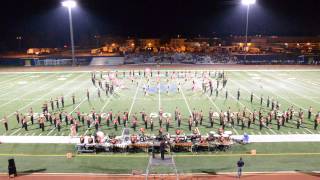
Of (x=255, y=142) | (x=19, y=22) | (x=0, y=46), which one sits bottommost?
(x=255, y=142)

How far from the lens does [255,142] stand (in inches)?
604

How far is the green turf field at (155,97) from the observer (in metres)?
17.9

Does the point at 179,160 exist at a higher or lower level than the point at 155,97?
lower

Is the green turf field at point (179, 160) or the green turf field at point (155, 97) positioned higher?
the green turf field at point (155, 97)

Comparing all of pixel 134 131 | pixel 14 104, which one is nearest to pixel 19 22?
pixel 14 104

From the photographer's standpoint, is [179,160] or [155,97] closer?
[179,160]

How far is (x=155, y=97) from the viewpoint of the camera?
83.7 ft

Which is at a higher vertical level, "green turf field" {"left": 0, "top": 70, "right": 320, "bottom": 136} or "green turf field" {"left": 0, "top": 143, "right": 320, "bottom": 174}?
"green turf field" {"left": 0, "top": 70, "right": 320, "bottom": 136}

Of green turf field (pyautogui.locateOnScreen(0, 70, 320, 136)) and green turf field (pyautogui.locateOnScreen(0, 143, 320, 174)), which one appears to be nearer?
green turf field (pyautogui.locateOnScreen(0, 143, 320, 174))

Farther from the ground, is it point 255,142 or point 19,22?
point 19,22

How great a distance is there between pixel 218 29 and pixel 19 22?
50.0 meters

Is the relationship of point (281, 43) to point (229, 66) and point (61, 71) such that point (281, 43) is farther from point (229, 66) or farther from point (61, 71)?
point (61, 71)

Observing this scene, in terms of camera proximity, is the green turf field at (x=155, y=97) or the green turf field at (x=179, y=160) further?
the green turf field at (x=155, y=97)

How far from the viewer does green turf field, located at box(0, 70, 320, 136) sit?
17.9 metres
